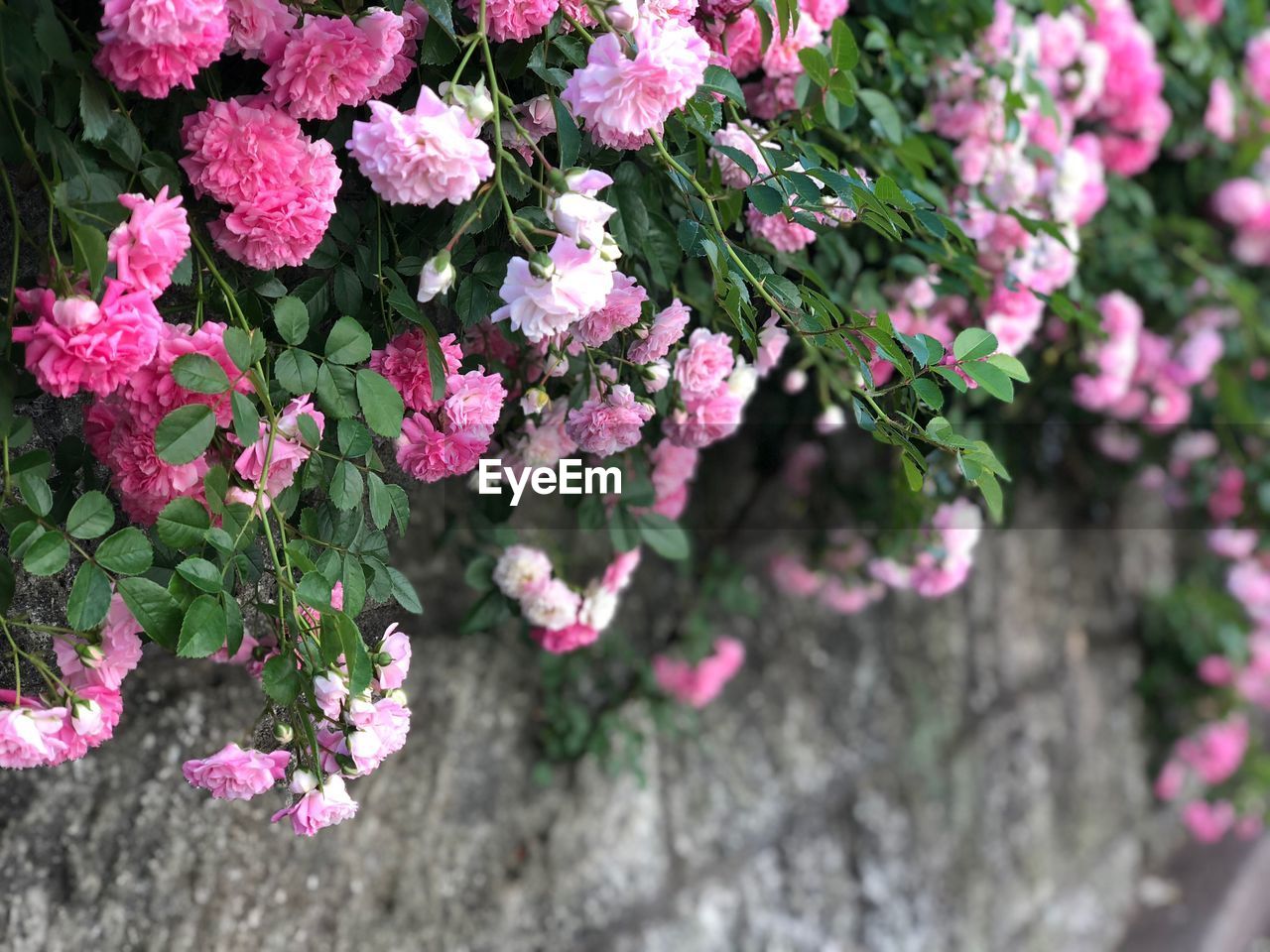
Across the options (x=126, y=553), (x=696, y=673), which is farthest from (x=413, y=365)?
(x=696, y=673)

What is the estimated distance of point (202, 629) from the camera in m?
0.81

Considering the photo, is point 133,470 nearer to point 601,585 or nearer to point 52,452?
point 52,452

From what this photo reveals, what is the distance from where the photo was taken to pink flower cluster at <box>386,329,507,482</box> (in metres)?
0.94

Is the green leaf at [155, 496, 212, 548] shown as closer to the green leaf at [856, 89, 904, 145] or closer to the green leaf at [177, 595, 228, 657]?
the green leaf at [177, 595, 228, 657]

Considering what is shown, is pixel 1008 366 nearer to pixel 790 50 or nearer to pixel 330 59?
pixel 790 50

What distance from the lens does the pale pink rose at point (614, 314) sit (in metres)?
0.91

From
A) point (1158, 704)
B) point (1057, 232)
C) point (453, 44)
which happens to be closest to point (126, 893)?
point (453, 44)

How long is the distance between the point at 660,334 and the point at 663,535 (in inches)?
12.0

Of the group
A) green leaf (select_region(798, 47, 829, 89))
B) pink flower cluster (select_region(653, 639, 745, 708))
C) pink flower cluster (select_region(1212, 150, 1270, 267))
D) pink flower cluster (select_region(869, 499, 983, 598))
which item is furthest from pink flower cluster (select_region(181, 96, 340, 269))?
pink flower cluster (select_region(1212, 150, 1270, 267))

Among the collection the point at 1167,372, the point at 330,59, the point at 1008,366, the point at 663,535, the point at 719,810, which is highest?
the point at 330,59

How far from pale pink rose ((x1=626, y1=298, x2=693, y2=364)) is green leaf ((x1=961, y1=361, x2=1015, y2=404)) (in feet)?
0.78

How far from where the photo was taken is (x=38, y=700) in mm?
890

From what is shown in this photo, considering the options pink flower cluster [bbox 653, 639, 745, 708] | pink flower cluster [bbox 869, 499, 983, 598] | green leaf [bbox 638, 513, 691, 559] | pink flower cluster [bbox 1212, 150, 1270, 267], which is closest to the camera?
green leaf [bbox 638, 513, 691, 559]

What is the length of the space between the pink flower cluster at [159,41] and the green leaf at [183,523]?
29 cm
